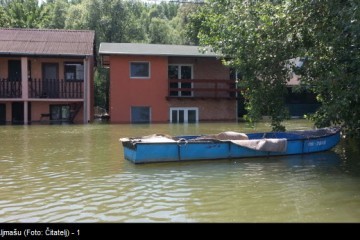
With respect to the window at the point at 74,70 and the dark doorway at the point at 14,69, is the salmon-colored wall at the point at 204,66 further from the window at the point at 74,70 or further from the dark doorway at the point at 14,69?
the dark doorway at the point at 14,69

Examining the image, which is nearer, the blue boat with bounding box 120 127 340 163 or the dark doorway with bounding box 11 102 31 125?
the blue boat with bounding box 120 127 340 163

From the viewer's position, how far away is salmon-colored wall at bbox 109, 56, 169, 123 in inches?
1219

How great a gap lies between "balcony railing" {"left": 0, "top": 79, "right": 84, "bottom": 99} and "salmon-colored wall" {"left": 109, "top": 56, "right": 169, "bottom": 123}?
243cm

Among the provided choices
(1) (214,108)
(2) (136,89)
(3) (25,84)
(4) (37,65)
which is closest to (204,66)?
(1) (214,108)

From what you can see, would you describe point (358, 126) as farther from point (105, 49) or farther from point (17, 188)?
point (105, 49)

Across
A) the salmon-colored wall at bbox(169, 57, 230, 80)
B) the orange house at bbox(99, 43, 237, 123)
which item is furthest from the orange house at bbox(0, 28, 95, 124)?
the salmon-colored wall at bbox(169, 57, 230, 80)

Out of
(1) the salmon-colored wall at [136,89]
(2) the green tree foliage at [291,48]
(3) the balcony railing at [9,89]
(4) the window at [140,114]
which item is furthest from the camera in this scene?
(4) the window at [140,114]

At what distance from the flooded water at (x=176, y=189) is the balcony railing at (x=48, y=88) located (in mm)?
15189

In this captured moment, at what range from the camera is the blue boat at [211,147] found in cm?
1233

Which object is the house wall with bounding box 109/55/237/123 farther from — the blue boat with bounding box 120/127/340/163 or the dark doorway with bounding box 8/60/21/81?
the blue boat with bounding box 120/127/340/163

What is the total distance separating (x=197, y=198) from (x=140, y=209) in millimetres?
1247

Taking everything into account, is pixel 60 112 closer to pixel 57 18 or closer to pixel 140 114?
pixel 140 114

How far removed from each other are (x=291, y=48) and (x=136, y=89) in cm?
1884

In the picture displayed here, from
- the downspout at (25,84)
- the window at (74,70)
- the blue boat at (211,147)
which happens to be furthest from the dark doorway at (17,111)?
the blue boat at (211,147)
